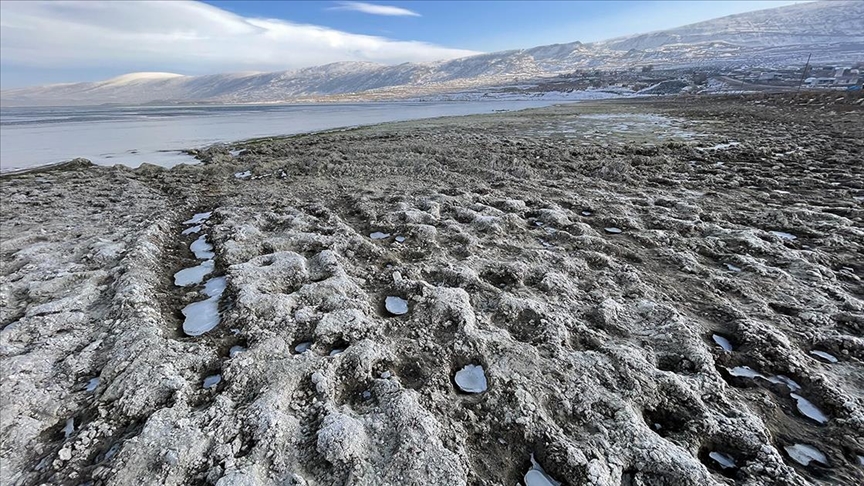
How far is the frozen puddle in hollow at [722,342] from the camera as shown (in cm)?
480

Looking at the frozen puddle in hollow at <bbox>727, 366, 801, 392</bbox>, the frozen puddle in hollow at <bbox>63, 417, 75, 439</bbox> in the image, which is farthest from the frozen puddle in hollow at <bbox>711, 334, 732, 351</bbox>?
the frozen puddle in hollow at <bbox>63, 417, 75, 439</bbox>

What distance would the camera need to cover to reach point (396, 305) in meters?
5.90

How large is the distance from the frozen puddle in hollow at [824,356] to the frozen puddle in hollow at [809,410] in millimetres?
871

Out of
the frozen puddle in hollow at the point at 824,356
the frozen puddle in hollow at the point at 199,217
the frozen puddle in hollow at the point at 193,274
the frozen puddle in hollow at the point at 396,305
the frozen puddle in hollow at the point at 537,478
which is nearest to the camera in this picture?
the frozen puddle in hollow at the point at 537,478

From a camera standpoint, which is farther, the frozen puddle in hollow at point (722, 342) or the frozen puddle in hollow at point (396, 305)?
the frozen puddle in hollow at point (396, 305)

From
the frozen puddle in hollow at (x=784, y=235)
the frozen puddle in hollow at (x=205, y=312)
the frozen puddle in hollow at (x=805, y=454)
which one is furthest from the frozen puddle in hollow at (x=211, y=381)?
the frozen puddle in hollow at (x=784, y=235)

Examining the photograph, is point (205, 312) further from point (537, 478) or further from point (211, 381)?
point (537, 478)

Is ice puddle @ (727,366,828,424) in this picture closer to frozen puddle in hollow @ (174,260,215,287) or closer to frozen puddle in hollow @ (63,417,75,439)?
frozen puddle in hollow @ (63,417,75,439)

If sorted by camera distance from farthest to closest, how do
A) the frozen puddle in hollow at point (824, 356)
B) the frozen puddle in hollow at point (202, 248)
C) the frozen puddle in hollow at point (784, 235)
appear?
the frozen puddle in hollow at point (202, 248) → the frozen puddle in hollow at point (784, 235) → the frozen puddle in hollow at point (824, 356)

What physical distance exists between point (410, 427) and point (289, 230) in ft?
20.8

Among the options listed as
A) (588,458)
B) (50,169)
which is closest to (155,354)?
(588,458)

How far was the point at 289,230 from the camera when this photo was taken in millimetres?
8859

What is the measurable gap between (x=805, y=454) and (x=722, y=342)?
1.62 metres

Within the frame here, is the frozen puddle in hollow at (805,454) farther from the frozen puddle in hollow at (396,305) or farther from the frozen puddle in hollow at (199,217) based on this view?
the frozen puddle in hollow at (199,217)
